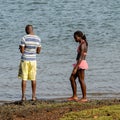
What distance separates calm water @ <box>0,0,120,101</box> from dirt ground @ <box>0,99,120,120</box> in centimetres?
236

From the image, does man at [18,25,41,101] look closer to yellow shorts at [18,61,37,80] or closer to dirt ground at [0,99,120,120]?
yellow shorts at [18,61,37,80]

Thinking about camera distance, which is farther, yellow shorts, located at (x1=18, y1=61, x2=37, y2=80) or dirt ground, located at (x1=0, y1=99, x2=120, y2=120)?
yellow shorts, located at (x1=18, y1=61, x2=37, y2=80)

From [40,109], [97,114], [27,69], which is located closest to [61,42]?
[27,69]

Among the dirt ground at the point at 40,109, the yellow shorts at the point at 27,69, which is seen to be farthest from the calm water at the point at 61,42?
the dirt ground at the point at 40,109

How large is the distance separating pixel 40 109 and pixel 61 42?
482 inches

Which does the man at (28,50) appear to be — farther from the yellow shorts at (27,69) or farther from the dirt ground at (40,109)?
the dirt ground at (40,109)

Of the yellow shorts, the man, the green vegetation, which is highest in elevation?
the man

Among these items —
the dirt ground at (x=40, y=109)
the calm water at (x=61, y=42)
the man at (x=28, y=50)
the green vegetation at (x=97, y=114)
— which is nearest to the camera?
the green vegetation at (x=97, y=114)

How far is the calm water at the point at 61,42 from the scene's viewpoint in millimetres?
16188

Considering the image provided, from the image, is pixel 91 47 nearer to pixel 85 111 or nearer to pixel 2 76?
pixel 2 76

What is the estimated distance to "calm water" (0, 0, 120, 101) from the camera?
53.1ft

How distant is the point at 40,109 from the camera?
11500 millimetres

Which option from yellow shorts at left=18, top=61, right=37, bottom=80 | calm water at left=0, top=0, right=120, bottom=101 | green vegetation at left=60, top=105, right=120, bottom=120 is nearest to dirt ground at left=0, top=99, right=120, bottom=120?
green vegetation at left=60, top=105, right=120, bottom=120

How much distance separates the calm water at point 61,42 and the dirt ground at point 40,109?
2363 mm
